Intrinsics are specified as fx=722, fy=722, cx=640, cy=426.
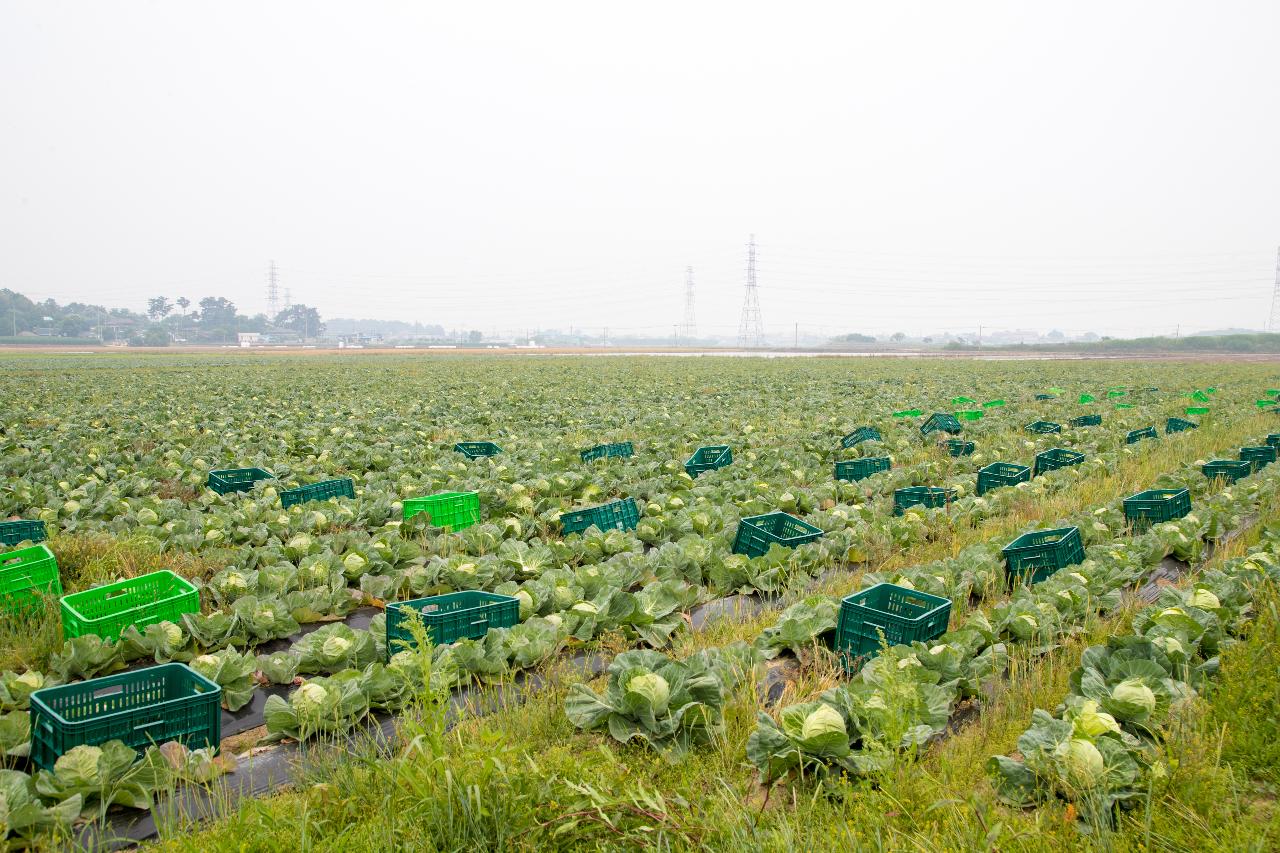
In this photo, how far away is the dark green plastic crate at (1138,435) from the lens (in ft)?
38.4

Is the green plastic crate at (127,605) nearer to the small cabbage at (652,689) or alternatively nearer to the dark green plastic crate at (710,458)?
the small cabbage at (652,689)

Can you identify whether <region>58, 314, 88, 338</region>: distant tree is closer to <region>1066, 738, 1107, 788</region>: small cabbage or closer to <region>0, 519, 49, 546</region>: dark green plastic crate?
<region>0, 519, 49, 546</region>: dark green plastic crate

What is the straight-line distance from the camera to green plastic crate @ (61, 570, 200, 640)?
4.09m

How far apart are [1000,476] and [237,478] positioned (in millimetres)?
8924

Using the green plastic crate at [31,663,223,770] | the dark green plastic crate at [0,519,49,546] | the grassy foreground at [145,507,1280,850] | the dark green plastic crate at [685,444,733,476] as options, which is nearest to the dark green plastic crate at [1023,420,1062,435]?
the dark green plastic crate at [685,444,733,476]

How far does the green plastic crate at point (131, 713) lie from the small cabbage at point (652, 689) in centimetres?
Result: 187

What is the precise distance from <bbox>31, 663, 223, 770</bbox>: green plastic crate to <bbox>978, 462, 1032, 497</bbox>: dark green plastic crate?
7.92 metres

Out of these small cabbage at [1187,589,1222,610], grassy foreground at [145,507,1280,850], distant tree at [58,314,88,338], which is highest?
distant tree at [58,314,88,338]

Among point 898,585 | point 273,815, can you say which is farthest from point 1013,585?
point 273,815

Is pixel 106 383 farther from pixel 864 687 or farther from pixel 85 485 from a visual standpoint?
pixel 864 687

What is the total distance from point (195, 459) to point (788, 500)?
25.2 ft

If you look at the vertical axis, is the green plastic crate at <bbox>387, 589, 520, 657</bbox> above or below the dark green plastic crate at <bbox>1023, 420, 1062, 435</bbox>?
above

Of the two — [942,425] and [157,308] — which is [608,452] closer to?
[942,425]

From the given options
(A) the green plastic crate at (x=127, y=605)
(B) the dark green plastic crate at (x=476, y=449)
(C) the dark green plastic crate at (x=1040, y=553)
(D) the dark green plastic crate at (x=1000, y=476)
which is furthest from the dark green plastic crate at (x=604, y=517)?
(D) the dark green plastic crate at (x=1000, y=476)
